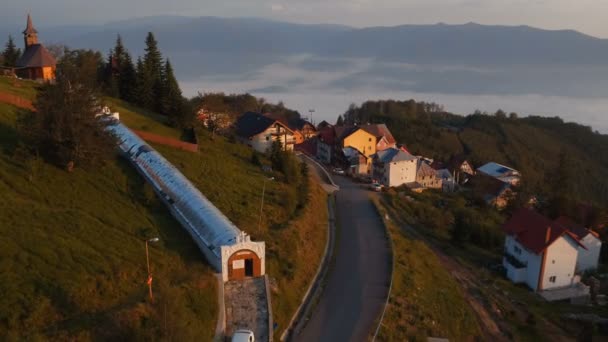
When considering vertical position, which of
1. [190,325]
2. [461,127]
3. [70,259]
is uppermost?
[70,259]

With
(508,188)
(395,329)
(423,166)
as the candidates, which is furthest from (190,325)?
(508,188)

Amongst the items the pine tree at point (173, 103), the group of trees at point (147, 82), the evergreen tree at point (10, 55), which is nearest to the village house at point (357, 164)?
the group of trees at point (147, 82)

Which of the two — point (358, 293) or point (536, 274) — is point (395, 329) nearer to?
point (358, 293)

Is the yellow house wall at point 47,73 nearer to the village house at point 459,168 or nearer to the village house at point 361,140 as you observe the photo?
the village house at point 361,140

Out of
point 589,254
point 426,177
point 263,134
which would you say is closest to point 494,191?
point 426,177

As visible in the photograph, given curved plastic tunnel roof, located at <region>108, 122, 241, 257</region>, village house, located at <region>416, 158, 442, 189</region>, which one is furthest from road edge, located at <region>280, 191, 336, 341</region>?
village house, located at <region>416, 158, 442, 189</region>
